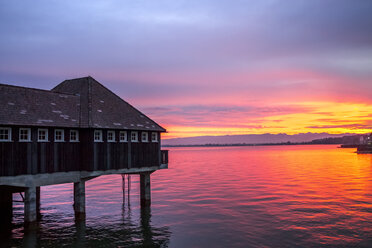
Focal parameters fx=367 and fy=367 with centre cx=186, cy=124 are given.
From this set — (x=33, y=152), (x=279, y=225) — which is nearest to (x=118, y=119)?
(x=33, y=152)

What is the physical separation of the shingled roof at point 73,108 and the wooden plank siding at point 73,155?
2.44 feet

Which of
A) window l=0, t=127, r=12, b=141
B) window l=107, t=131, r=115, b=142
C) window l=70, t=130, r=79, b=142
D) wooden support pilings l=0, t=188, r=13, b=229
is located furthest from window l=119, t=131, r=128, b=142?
wooden support pilings l=0, t=188, r=13, b=229

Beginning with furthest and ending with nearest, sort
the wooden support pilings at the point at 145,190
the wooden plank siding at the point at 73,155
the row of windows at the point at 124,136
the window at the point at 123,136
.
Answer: the wooden support pilings at the point at 145,190 → the window at the point at 123,136 → the row of windows at the point at 124,136 → the wooden plank siding at the point at 73,155

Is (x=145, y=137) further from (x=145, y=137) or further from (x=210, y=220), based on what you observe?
(x=210, y=220)

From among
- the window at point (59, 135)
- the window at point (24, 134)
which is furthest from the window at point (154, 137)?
the window at point (24, 134)

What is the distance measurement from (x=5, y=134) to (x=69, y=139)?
5022 millimetres

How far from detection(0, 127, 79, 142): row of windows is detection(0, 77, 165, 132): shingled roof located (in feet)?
2.10

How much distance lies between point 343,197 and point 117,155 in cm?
3313

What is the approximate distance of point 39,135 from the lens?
86.8 ft

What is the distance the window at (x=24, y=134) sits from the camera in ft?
82.9

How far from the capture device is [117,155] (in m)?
31.3

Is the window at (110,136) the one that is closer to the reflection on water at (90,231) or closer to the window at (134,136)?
the window at (134,136)

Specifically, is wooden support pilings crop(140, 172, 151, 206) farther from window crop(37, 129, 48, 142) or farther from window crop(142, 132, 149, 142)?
window crop(37, 129, 48, 142)

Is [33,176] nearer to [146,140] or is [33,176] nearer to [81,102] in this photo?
[81,102]
